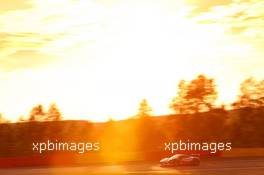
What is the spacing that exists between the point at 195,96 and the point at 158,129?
10.3m

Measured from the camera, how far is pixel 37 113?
2758 inches

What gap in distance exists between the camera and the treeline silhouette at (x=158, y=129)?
5725 cm

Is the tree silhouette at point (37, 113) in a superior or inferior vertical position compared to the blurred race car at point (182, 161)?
superior

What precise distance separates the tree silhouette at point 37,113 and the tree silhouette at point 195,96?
17.1 metres

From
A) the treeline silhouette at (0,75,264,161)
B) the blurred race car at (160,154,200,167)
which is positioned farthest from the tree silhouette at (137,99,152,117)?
the blurred race car at (160,154,200,167)

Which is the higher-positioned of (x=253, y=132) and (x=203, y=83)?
(x=203, y=83)

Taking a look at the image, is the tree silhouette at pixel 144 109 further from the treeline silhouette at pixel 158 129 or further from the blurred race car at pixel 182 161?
the blurred race car at pixel 182 161

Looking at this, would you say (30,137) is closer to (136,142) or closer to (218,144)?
(136,142)

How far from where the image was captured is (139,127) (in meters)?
59.8

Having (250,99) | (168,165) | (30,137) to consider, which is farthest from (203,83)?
(168,165)

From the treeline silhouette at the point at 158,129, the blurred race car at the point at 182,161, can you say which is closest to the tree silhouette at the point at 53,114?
the treeline silhouette at the point at 158,129

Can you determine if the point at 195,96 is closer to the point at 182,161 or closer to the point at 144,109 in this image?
the point at 144,109

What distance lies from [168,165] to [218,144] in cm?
1887

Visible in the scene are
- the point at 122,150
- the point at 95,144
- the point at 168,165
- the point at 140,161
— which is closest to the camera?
the point at 168,165
